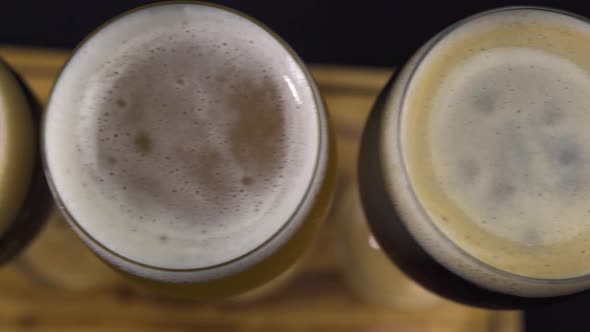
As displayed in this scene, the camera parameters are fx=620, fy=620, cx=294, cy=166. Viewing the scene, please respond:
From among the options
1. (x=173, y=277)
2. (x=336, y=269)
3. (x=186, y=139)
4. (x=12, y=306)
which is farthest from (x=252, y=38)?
(x=12, y=306)

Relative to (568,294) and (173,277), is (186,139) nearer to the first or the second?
(173,277)

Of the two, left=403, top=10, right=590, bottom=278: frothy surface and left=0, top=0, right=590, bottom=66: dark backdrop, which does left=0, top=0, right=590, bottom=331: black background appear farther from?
left=403, top=10, right=590, bottom=278: frothy surface

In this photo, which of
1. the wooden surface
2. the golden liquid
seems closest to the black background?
the wooden surface

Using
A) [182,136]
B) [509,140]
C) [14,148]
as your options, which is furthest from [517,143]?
[14,148]

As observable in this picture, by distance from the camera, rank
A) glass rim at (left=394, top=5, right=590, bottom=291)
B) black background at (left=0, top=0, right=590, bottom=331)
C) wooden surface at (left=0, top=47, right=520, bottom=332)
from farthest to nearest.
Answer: black background at (left=0, top=0, right=590, bottom=331), wooden surface at (left=0, top=47, right=520, bottom=332), glass rim at (left=394, top=5, right=590, bottom=291)

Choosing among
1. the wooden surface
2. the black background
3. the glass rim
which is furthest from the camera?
the black background

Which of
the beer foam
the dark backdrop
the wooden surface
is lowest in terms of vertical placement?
the wooden surface

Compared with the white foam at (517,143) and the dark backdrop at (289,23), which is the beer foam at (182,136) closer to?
the white foam at (517,143)
